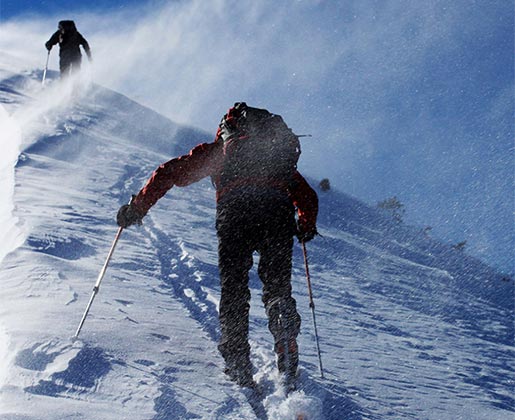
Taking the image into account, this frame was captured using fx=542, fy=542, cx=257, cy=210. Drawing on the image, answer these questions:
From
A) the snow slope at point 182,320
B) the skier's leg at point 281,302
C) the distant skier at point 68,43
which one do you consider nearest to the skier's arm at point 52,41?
the distant skier at point 68,43

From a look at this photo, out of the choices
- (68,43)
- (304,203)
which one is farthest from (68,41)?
(304,203)

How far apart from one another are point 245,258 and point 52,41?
14.0m

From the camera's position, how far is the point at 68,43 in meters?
15.3

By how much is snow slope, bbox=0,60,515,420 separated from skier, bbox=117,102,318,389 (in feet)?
1.38

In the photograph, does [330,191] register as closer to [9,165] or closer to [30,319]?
[9,165]

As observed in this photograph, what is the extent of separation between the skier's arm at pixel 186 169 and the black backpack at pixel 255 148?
98mm

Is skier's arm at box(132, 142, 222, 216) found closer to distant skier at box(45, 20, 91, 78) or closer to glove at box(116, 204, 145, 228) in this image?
glove at box(116, 204, 145, 228)

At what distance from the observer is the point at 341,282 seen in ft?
28.4

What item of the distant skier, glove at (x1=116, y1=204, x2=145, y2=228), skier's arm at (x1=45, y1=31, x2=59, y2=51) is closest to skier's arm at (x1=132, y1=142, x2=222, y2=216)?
glove at (x1=116, y1=204, x2=145, y2=228)

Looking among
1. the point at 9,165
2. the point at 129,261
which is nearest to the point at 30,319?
the point at 129,261

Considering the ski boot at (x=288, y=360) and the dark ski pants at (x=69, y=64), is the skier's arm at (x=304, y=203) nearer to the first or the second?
the ski boot at (x=288, y=360)

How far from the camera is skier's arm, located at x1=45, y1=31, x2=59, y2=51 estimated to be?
15.2 meters

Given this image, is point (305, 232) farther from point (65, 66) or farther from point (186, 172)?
point (65, 66)

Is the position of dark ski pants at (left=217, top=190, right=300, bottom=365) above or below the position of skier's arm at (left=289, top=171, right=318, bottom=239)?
below
